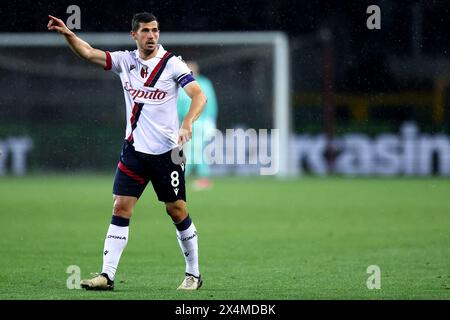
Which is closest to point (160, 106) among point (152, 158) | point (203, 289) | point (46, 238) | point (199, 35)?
point (152, 158)

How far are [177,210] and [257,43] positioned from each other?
52.9 ft

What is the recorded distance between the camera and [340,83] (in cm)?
2528

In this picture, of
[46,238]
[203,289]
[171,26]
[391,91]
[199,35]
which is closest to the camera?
[203,289]

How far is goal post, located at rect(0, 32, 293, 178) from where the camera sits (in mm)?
22672

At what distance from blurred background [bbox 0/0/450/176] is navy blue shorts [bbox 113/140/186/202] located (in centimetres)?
1441

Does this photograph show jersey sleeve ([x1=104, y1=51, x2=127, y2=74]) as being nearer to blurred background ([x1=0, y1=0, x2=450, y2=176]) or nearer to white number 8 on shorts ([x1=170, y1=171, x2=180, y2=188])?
white number 8 on shorts ([x1=170, y1=171, x2=180, y2=188])

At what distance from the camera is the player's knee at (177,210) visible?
800 centimetres

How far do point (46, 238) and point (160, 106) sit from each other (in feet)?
14.2

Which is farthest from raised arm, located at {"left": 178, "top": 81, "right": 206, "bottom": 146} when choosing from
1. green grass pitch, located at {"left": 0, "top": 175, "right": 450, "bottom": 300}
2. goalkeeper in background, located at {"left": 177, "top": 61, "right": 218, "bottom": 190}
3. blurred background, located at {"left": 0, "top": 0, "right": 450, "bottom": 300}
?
goalkeeper in background, located at {"left": 177, "top": 61, "right": 218, "bottom": 190}

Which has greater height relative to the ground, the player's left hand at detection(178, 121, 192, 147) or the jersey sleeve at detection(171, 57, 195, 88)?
the jersey sleeve at detection(171, 57, 195, 88)

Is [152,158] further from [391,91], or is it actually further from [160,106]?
[391,91]

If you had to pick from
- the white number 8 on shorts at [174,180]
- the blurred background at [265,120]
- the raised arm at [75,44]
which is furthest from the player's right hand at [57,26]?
the blurred background at [265,120]

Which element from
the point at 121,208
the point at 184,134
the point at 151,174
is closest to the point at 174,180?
the point at 151,174

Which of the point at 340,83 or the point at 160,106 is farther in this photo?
the point at 340,83
